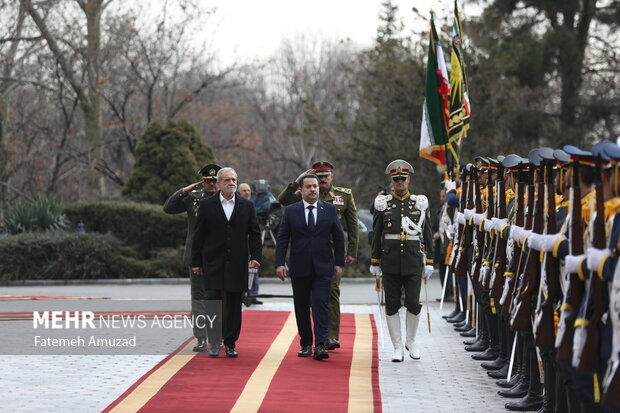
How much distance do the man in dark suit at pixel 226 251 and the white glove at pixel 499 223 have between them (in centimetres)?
291

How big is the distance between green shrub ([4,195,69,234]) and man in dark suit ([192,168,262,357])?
51.3 feet

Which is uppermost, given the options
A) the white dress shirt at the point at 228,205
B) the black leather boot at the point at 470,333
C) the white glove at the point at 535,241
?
the white dress shirt at the point at 228,205

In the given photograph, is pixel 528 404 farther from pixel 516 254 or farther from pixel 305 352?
pixel 305 352

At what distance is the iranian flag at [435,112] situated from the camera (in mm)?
18109

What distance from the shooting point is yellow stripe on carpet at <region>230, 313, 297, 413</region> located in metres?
9.04

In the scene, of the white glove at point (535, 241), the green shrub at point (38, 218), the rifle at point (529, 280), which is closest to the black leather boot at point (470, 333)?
the rifle at point (529, 280)

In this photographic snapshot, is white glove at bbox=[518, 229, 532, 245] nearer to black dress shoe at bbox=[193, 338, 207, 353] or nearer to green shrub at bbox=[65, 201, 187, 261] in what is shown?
black dress shoe at bbox=[193, 338, 207, 353]

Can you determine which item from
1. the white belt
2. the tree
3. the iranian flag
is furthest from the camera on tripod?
the white belt

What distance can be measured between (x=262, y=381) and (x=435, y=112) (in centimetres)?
907

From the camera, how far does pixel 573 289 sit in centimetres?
669

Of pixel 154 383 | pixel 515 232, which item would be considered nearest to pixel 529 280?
pixel 515 232

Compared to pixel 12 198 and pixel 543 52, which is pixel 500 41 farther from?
pixel 12 198

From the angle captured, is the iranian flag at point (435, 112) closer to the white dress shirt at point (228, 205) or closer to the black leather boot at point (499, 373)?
the white dress shirt at point (228, 205)

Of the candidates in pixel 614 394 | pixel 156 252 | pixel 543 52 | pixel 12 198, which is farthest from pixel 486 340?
pixel 12 198
